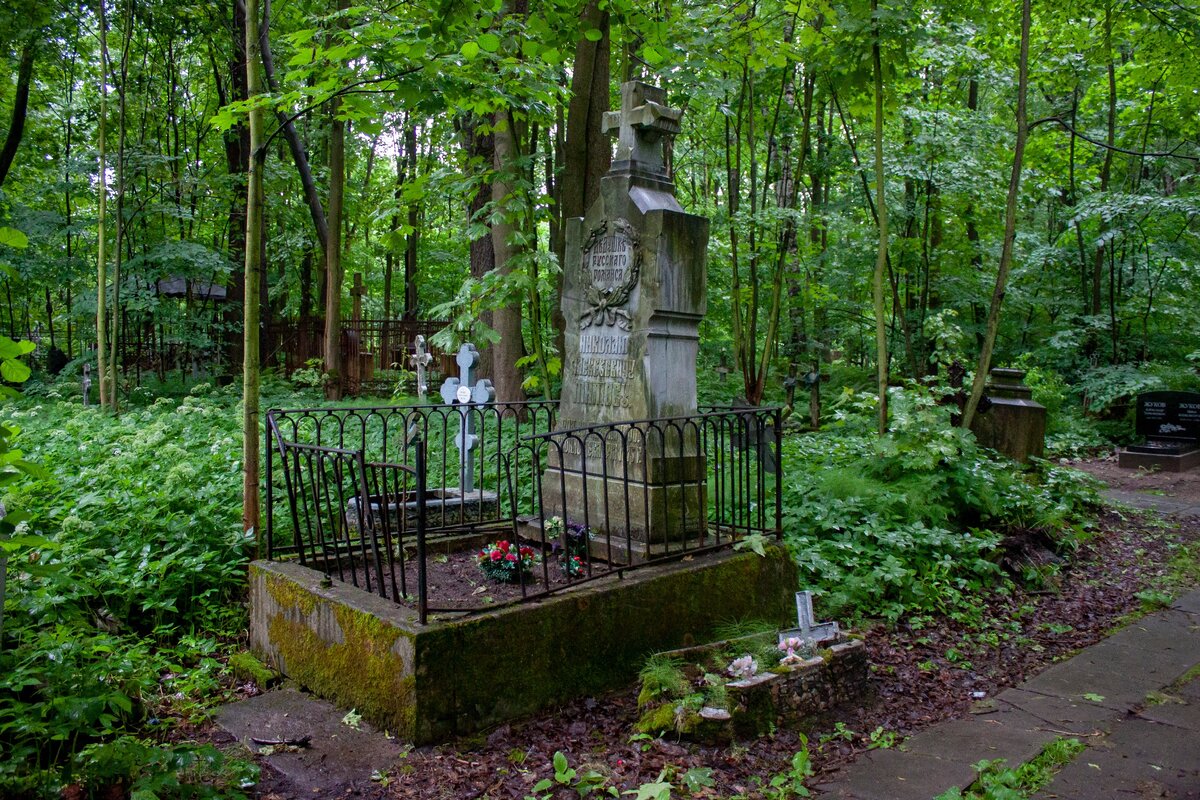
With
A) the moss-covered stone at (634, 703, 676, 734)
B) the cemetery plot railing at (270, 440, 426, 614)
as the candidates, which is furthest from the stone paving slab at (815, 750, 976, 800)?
the cemetery plot railing at (270, 440, 426, 614)

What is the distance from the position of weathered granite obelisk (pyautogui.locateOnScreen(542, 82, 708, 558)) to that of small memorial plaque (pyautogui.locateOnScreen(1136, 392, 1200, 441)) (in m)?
11.0

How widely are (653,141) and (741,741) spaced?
3.80 meters

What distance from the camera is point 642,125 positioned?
5.54 m

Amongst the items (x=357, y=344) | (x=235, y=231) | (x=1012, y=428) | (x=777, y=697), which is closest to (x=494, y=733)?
(x=777, y=697)

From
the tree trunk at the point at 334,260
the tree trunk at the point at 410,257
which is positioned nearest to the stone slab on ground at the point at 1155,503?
the tree trunk at the point at 334,260

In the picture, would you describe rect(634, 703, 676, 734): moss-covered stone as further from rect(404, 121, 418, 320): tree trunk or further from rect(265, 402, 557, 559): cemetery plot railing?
rect(404, 121, 418, 320): tree trunk

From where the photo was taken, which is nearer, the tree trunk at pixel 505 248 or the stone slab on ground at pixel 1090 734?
the stone slab on ground at pixel 1090 734

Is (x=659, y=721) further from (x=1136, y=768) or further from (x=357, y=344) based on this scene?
(x=357, y=344)

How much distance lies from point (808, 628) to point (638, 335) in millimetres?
2044

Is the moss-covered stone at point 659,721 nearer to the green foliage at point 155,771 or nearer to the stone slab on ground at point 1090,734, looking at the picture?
the stone slab on ground at point 1090,734

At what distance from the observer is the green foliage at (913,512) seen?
597 centimetres

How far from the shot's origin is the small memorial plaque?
42.2 ft

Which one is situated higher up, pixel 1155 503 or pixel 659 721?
pixel 1155 503

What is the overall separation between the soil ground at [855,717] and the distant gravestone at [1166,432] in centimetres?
615
